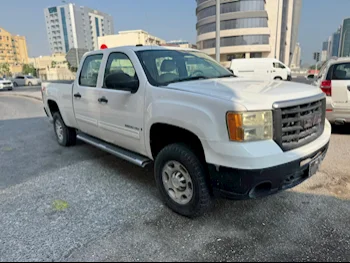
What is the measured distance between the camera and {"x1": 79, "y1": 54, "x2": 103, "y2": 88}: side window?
13.4ft

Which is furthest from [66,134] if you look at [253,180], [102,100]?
[253,180]

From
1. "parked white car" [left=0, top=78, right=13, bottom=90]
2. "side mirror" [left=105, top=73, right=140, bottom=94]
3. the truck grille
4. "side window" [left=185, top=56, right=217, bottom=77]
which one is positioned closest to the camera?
the truck grille

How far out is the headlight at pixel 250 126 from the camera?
88.3 inches

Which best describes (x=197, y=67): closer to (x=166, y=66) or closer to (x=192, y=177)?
(x=166, y=66)

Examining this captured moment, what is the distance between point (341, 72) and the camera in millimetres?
5633

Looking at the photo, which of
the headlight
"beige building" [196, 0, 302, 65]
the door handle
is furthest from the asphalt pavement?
"beige building" [196, 0, 302, 65]

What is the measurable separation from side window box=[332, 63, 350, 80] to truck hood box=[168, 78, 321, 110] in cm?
337

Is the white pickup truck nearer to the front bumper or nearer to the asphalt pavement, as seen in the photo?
the front bumper

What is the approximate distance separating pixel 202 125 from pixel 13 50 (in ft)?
447

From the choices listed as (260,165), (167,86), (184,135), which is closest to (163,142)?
(184,135)

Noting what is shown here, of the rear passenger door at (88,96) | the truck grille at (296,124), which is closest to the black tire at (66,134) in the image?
the rear passenger door at (88,96)

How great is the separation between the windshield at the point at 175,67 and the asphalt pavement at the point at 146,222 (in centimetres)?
152

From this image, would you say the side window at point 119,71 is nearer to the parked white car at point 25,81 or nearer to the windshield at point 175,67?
the windshield at point 175,67

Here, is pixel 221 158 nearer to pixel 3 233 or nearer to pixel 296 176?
pixel 296 176
